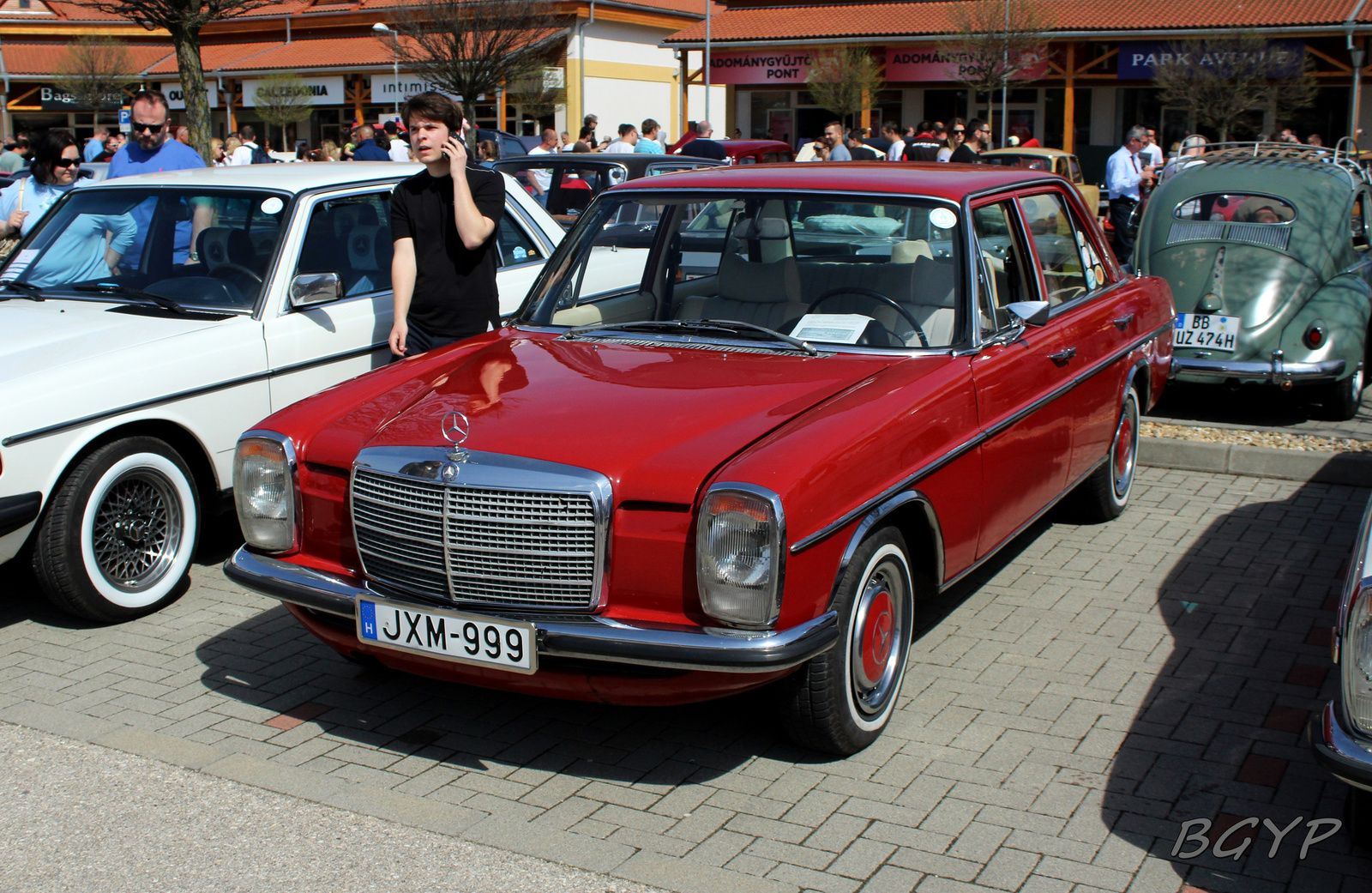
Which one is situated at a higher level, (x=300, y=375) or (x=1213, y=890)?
(x=300, y=375)

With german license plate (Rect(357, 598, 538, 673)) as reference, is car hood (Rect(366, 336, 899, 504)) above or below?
above

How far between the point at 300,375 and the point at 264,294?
40 centimetres

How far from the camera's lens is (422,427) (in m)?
3.82

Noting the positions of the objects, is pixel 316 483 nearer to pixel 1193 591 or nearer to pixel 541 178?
pixel 1193 591

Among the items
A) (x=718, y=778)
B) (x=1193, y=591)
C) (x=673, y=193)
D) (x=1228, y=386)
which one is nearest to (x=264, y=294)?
(x=673, y=193)

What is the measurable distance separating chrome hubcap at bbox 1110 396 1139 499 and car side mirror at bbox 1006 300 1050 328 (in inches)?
67.3

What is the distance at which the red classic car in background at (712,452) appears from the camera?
341 centimetres

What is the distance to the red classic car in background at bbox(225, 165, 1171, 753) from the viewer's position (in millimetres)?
3406

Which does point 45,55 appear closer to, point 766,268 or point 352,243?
point 352,243

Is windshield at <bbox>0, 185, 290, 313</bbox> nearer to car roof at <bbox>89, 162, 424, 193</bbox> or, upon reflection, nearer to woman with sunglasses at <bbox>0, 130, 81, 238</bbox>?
car roof at <bbox>89, 162, 424, 193</bbox>

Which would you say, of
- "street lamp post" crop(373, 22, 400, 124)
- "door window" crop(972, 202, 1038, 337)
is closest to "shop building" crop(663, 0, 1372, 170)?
"street lamp post" crop(373, 22, 400, 124)

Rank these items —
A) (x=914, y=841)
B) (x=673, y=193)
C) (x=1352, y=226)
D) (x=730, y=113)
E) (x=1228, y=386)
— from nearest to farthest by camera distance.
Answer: (x=914, y=841)
(x=673, y=193)
(x=1228, y=386)
(x=1352, y=226)
(x=730, y=113)

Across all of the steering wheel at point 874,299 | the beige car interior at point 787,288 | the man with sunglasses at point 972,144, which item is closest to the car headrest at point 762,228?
the beige car interior at point 787,288

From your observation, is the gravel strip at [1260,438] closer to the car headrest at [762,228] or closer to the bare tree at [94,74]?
the car headrest at [762,228]
